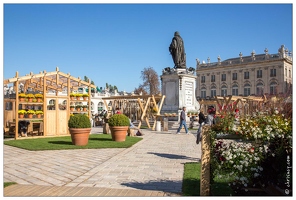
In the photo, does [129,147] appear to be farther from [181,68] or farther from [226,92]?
[226,92]

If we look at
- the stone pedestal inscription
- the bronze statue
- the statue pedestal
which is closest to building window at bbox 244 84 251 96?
the bronze statue

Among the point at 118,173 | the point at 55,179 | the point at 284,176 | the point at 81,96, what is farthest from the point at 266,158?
the point at 81,96

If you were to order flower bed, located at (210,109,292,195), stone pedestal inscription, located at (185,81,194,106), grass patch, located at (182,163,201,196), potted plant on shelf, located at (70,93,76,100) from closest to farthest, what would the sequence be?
flower bed, located at (210,109,292,195) → grass patch, located at (182,163,201,196) → potted plant on shelf, located at (70,93,76,100) → stone pedestal inscription, located at (185,81,194,106)

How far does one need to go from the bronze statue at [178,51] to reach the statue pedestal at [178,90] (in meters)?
0.70

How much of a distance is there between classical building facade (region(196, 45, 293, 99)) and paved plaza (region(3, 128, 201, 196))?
2073 inches

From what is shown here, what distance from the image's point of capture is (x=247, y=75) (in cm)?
6788

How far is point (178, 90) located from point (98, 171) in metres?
16.1

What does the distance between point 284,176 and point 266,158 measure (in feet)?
1.14

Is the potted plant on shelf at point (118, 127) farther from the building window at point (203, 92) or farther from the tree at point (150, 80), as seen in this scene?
the building window at point (203, 92)

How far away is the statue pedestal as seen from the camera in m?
22.2

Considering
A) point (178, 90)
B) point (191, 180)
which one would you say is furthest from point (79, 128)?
point (178, 90)

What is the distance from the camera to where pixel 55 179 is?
594 centimetres

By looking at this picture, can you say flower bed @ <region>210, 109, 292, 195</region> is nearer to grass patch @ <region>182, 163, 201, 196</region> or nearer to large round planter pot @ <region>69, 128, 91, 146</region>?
grass patch @ <region>182, 163, 201, 196</region>

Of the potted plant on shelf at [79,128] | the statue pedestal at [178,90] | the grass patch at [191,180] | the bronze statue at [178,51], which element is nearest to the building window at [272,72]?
the bronze statue at [178,51]
